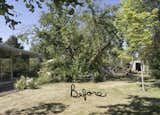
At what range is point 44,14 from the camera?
2425 cm

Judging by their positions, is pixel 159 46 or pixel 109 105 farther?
pixel 159 46

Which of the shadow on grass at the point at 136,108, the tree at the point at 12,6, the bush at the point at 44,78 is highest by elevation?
the tree at the point at 12,6

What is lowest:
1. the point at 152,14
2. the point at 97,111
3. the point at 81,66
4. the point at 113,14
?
the point at 97,111

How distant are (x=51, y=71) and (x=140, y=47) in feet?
30.9

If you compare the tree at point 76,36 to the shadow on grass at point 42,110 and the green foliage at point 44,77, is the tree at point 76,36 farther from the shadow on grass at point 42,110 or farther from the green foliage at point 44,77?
the shadow on grass at point 42,110

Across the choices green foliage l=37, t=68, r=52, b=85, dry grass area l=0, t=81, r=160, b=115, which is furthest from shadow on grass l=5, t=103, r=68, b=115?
green foliage l=37, t=68, r=52, b=85

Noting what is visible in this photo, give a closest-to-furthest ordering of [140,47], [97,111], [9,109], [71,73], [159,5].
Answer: [97,111] → [9,109] → [140,47] → [159,5] → [71,73]

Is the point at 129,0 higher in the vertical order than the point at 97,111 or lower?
higher

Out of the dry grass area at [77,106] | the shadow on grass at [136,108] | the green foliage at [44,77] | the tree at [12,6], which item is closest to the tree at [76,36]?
the green foliage at [44,77]

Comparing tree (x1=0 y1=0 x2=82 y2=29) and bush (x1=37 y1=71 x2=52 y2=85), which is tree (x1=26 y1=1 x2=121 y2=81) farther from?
tree (x1=0 y1=0 x2=82 y2=29)

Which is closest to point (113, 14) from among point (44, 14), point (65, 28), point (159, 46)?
point (65, 28)

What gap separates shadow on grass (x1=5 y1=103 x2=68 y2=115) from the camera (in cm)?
934

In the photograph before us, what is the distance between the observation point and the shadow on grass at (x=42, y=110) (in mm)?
9336

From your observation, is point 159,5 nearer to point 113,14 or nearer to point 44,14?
point 113,14
